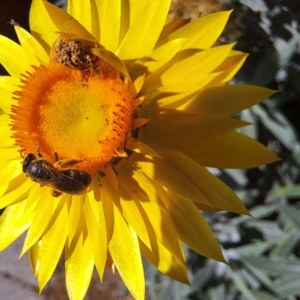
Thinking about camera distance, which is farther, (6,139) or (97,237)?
(6,139)

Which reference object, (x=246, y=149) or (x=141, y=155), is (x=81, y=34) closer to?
(x=141, y=155)

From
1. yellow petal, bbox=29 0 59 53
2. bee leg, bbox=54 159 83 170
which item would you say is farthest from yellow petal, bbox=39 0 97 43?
bee leg, bbox=54 159 83 170

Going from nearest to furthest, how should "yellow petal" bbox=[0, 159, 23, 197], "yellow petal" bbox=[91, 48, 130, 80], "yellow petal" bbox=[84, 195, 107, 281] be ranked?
"yellow petal" bbox=[91, 48, 130, 80] < "yellow petal" bbox=[84, 195, 107, 281] < "yellow petal" bbox=[0, 159, 23, 197]

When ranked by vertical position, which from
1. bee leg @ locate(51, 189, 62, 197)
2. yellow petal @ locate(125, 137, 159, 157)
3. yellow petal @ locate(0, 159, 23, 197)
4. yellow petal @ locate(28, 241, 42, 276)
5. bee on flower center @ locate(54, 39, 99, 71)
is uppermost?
bee on flower center @ locate(54, 39, 99, 71)

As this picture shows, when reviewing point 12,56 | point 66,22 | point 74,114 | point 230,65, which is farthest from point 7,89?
point 230,65

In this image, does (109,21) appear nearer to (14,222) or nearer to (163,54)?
(163,54)

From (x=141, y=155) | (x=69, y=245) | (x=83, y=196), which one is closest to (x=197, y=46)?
(x=141, y=155)

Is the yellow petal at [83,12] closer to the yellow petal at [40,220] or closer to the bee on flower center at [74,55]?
the bee on flower center at [74,55]

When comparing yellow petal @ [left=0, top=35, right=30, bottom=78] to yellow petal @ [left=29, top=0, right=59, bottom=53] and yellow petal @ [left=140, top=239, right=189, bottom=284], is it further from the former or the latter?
yellow petal @ [left=140, top=239, right=189, bottom=284]
